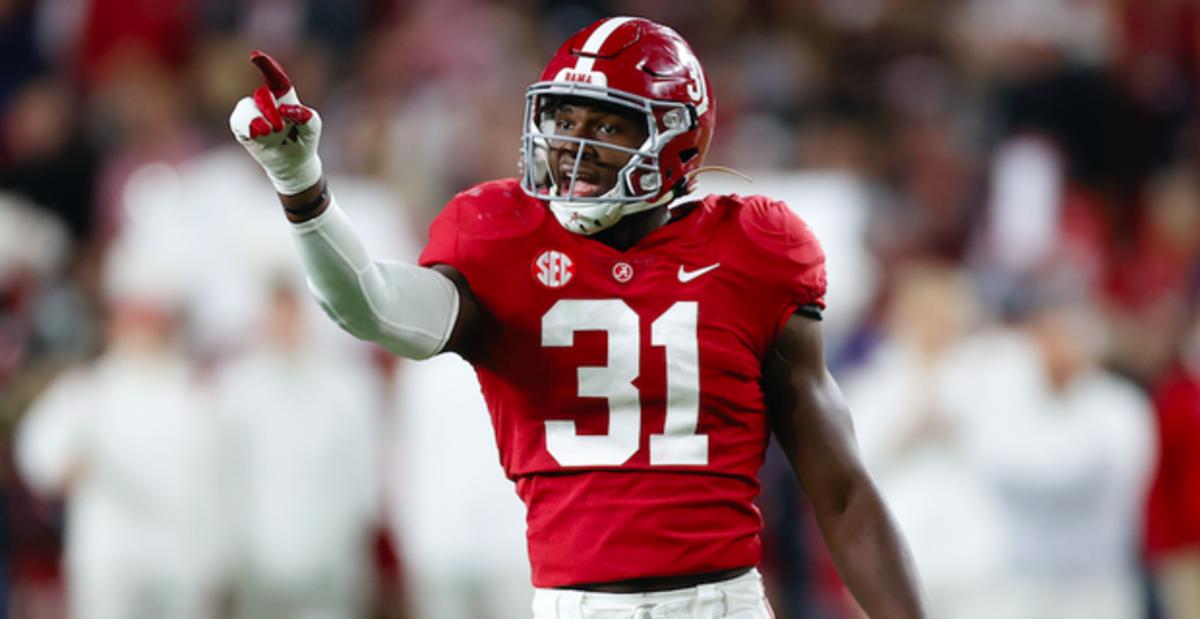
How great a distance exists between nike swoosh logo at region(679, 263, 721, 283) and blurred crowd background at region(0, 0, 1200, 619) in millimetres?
3445

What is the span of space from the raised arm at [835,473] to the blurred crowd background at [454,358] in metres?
3.32

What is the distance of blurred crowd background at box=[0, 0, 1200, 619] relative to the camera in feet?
21.4

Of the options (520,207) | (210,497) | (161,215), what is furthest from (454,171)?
(520,207)

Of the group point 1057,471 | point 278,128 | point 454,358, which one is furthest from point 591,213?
point 1057,471

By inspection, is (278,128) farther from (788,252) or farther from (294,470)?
(294,470)

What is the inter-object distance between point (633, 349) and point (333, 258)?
514 mm

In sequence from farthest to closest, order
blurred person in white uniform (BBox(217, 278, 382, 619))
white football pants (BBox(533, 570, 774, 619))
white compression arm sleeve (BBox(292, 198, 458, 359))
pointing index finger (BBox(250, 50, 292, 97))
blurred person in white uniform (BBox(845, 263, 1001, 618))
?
1. blurred person in white uniform (BBox(217, 278, 382, 619))
2. blurred person in white uniform (BBox(845, 263, 1001, 618))
3. white football pants (BBox(533, 570, 774, 619))
4. white compression arm sleeve (BBox(292, 198, 458, 359))
5. pointing index finger (BBox(250, 50, 292, 97))

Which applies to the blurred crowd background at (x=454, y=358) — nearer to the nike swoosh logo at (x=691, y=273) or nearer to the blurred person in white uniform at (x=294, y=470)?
the blurred person in white uniform at (x=294, y=470)

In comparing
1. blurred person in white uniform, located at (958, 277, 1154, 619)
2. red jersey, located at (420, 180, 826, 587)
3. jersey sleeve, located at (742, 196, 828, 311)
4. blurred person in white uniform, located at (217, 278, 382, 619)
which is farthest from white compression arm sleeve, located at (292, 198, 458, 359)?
blurred person in white uniform, located at (958, 277, 1154, 619)

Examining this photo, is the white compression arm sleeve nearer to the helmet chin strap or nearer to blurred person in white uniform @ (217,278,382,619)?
the helmet chin strap

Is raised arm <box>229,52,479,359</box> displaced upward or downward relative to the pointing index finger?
downward

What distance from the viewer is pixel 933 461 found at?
6520mm

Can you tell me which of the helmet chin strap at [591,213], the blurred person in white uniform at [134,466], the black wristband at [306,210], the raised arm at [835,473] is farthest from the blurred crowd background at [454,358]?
the black wristband at [306,210]

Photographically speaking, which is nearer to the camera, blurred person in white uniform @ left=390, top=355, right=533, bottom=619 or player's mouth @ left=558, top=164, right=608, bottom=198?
player's mouth @ left=558, top=164, right=608, bottom=198
